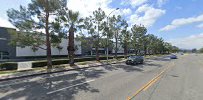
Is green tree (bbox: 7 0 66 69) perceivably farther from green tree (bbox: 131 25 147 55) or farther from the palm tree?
green tree (bbox: 131 25 147 55)

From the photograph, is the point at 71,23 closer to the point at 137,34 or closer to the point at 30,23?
the point at 30,23

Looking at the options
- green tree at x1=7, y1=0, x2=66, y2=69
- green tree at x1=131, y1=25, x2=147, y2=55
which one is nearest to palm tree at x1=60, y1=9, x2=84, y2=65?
green tree at x1=7, y1=0, x2=66, y2=69

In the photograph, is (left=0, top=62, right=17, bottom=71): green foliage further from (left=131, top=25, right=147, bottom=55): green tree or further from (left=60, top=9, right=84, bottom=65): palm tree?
(left=131, top=25, right=147, bottom=55): green tree

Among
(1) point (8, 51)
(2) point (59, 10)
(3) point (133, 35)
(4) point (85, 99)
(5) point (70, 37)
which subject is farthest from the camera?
(3) point (133, 35)

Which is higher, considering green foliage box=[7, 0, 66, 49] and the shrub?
green foliage box=[7, 0, 66, 49]

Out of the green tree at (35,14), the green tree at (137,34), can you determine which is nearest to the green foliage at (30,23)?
the green tree at (35,14)

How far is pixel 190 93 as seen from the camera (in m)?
A: 10.0

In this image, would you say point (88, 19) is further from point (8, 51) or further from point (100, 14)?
point (8, 51)

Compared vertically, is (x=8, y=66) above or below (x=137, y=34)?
below

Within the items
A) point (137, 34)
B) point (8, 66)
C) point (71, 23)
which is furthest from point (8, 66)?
point (137, 34)

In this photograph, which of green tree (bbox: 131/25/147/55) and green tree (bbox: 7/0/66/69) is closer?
green tree (bbox: 7/0/66/69)

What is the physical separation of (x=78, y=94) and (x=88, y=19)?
3001 cm

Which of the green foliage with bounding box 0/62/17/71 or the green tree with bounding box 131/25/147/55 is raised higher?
the green tree with bounding box 131/25/147/55

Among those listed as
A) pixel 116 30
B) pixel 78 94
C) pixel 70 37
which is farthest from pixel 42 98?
pixel 116 30
